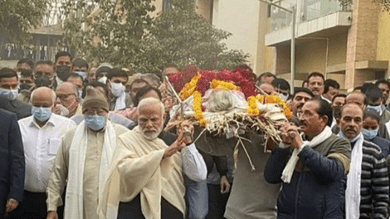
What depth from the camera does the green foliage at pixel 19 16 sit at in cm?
2464

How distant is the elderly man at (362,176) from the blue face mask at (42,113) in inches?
124

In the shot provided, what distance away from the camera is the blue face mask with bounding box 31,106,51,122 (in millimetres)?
10102

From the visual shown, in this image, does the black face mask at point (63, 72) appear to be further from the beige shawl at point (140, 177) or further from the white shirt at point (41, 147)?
the beige shawl at point (140, 177)

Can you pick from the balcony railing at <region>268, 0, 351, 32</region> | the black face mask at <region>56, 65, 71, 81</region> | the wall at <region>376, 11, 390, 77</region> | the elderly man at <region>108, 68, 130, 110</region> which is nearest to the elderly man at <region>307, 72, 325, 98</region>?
the elderly man at <region>108, 68, 130, 110</region>

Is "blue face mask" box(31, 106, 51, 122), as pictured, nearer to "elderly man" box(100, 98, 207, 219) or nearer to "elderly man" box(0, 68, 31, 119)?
"elderly man" box(0, 68, 31, 119)

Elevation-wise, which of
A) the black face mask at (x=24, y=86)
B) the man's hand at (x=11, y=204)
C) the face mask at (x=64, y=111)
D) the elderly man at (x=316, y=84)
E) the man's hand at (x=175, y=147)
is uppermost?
the elderly man at (x=316, y=84)

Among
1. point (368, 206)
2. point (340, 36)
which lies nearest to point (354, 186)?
point (368, 206)

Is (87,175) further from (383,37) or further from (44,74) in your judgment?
(383,37)

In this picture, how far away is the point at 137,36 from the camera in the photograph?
25.1 metres

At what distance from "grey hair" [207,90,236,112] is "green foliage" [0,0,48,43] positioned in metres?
17.2

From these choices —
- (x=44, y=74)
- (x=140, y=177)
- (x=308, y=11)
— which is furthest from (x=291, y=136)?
(x=308, y=11)

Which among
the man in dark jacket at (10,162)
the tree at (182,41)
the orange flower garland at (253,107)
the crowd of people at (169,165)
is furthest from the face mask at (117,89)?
the tree at (182,41)

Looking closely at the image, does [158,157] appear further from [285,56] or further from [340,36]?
[285,56]

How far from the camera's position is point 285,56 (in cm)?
4044
